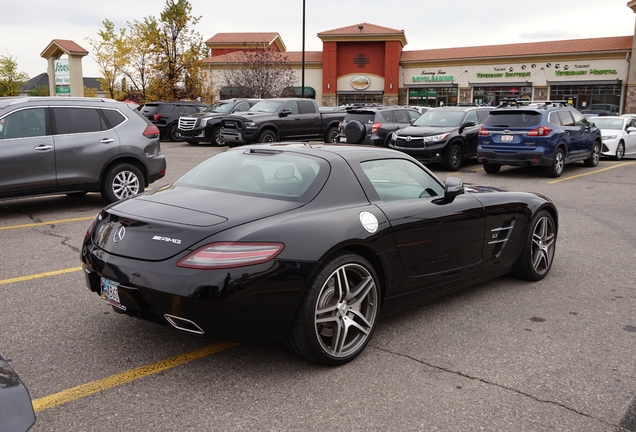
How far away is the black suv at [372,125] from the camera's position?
57.3ft

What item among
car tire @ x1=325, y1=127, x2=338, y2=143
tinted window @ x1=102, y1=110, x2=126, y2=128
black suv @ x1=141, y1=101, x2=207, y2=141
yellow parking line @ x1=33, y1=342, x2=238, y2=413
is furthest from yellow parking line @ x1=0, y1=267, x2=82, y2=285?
black suv @ x1=141, y1=101, x2=207, y2=141

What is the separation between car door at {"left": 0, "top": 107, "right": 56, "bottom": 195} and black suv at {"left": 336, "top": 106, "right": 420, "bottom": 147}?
10.1m

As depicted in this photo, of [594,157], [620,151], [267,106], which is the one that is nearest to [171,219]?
[594,157]

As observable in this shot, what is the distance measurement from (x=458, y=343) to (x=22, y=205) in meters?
7.90

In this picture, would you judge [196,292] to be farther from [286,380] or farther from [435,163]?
[435,163]

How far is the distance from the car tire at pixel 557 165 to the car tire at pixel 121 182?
951 centimetres

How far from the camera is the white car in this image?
18.9 meters

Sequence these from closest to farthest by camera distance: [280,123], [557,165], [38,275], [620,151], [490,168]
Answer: [38,275] → [557,165] → [490,168] → [620,151] → [280,123]

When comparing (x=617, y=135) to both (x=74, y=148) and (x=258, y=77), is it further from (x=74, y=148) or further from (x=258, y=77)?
(x=258, y=77)

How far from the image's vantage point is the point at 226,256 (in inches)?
132

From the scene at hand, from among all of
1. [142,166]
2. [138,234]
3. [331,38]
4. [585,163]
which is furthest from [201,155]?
[331,38]

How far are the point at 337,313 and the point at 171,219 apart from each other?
1168 millimetres

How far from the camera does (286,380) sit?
11.7ft

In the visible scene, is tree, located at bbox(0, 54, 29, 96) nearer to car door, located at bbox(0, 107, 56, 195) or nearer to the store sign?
the store sign
